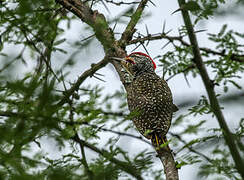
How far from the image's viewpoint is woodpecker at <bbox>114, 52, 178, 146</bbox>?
3.42 meters

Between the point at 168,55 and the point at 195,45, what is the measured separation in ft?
5.26

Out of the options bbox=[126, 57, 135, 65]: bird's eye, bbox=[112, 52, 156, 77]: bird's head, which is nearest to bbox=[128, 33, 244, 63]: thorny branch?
bbox=[126, 57, 135, 65]: bird's eye

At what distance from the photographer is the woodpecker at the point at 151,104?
11.2 ft

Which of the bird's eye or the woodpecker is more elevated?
the bird's eye

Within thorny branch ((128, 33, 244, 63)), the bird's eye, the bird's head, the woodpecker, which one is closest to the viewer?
thorny branch ((128, 33, 244, 63))

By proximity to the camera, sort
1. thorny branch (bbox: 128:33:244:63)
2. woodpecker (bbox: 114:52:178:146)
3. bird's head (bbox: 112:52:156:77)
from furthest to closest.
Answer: bird's head (bbox: 112:52:156:77) < woodpecker (bbox: 114:52:178:146) < thorny branch (bbox: 128:33:244:63)

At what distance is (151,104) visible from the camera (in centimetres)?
344

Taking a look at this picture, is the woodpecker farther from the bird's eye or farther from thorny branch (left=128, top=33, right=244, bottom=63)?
thorny branch (left=128, top=33, right=244, bottom=63)

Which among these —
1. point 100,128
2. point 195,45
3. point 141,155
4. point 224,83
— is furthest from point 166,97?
point 195,45

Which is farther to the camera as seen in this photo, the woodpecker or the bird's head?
the bird's head

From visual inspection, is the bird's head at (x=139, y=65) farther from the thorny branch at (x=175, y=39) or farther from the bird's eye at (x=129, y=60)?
the thorny branch at (x=175, y=39)

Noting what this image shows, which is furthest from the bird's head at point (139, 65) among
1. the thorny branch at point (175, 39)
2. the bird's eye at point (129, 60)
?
the thorny branch at point (175, 39)

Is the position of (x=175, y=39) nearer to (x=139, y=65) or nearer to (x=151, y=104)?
(x=151, y=104)

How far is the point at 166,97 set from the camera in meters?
3.51
